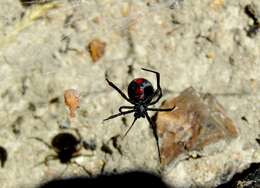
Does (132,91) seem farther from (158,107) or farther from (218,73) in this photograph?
(218,73)

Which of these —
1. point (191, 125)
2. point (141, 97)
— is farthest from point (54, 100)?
point (191, 125)

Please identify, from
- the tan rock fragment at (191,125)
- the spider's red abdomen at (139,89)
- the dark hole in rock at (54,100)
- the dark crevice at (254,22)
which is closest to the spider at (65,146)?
the dark hole in rock at (54,100)

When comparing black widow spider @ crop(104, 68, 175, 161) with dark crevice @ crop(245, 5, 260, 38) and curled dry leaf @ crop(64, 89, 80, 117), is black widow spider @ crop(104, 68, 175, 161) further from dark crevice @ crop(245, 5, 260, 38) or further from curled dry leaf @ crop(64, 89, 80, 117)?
dark crevice @ crop(245, 5, 260, 38)

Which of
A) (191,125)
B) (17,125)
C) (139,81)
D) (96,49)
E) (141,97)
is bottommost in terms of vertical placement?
(191,125)

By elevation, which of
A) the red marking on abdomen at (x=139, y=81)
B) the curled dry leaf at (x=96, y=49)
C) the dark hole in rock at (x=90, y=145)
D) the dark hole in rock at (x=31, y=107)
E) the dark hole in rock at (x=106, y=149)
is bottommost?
the dark hole in rock at (x=106, y=149)

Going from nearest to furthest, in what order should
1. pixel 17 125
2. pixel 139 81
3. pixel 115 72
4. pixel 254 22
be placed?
pixel 139 81 < pixel 17 125 < pixel 115 72 < pixel 254 22

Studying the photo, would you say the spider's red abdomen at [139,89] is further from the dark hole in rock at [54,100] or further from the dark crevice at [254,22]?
the dark crevice at [254,22]

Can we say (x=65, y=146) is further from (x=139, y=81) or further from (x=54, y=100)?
(x=139, y=81)
